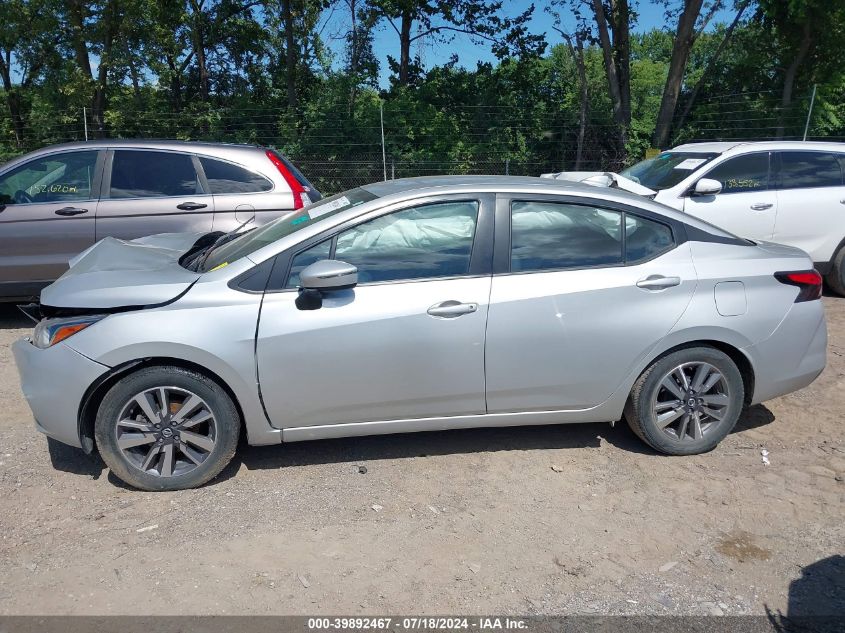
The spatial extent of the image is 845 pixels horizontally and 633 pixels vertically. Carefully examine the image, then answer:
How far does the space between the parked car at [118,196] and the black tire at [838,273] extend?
579cm

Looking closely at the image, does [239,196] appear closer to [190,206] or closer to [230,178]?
[230,178]

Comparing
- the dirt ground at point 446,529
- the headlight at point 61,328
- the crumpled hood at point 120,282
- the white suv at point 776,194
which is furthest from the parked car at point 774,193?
the headlight at point 61,328

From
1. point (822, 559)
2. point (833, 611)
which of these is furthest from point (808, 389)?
point (833, 611)

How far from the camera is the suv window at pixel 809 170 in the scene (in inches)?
324

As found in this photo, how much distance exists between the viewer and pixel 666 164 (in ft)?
29.2

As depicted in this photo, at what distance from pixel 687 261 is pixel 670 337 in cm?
47

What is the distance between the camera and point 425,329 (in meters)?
4.04

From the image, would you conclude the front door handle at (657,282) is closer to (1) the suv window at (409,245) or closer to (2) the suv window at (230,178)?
(1) the suv window at (409,245)

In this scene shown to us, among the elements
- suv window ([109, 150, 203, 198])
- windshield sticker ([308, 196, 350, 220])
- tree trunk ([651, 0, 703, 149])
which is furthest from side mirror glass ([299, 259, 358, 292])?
tree trunk ([651, 0, 703, 149])

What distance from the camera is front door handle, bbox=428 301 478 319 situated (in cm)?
406

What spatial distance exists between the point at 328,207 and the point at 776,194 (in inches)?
225

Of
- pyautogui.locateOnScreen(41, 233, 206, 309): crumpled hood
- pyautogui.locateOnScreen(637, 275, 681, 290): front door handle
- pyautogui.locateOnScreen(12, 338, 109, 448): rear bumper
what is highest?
→ pyautogui.locateOnScreen(41, 233, 206, 309): crumpled hood

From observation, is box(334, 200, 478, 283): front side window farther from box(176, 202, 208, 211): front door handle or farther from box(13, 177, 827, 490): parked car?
box(176, 202, 208, 211): front door handle

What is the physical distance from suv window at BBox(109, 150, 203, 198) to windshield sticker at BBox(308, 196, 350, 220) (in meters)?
2.84
